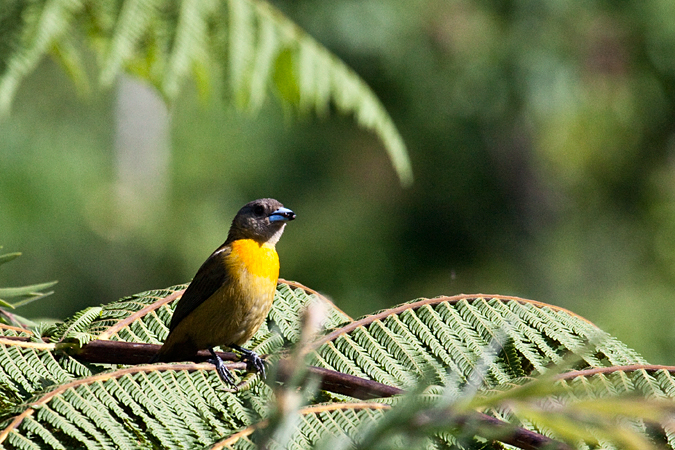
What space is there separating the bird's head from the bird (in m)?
0.03

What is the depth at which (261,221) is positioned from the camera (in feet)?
8.80

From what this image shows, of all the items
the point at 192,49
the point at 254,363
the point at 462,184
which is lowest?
the point at 462,184

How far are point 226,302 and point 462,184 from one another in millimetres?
10509

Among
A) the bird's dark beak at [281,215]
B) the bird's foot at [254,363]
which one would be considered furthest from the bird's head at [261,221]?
the bird's foot at [254,363]

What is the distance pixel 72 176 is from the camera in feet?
59.8

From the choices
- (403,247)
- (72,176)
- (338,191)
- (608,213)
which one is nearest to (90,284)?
(72,176)

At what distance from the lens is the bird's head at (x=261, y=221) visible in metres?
2.65

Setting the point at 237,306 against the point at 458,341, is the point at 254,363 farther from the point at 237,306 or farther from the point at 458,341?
the point at 458,341

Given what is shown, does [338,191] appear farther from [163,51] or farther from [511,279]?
[163,51]

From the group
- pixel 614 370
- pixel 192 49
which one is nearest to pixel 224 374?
pixel 614 370

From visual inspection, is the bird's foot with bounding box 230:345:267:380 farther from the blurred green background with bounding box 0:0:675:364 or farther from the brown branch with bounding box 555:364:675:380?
the blurred green background with bounding box 0:0:675:364

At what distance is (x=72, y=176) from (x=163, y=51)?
15.8 meters

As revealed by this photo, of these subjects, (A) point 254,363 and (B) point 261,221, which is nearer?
(A) point 254,363

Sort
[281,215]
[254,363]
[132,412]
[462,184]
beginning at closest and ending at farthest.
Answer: [132,412]
[254,363]
[281,215]
[462,184]
